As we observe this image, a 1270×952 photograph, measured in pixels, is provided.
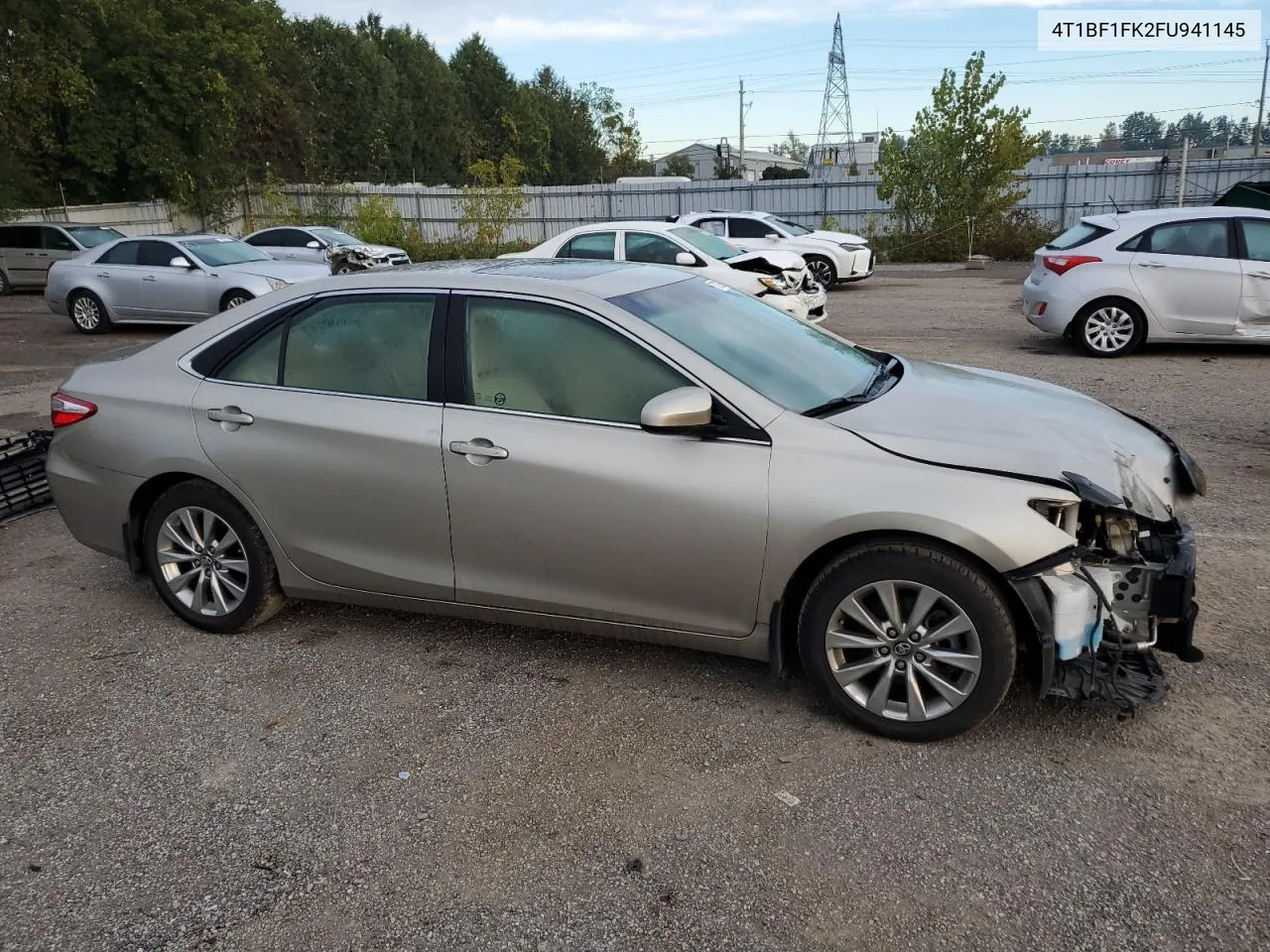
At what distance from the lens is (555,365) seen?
12.7 ft

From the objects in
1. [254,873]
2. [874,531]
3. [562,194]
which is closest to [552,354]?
[874,531]

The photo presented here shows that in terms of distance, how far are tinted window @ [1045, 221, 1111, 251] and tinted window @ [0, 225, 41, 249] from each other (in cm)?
2118

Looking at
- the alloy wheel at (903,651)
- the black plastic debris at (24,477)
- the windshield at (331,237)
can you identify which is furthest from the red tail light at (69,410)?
the windshield at (331,237)

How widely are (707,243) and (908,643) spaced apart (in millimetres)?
11353

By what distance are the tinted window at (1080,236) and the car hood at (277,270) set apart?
9.64 metres

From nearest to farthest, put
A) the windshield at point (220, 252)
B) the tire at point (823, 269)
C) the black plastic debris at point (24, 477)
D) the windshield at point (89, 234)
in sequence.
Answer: the black plastic debris at point (24, 477) → the windshield at point (220, 252) → the tire at point (823, 269) → the windshield at point (89, 234)

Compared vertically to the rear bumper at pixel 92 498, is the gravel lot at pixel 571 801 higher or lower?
lower

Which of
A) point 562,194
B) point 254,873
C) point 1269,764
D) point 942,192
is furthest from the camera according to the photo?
point 562,194

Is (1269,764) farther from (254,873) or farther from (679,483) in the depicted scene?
(254,873)

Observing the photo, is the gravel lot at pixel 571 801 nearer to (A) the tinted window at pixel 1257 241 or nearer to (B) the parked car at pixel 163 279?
(A) the tinted window at pixel 1257 241

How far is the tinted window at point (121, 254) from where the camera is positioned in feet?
49.8

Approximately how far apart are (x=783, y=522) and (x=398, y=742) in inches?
63.6

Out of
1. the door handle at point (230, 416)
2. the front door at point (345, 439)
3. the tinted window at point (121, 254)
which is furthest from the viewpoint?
the tinted window at point (121, 254)

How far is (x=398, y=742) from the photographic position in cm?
363
